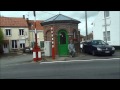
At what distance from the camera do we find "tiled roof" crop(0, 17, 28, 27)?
45.8 m

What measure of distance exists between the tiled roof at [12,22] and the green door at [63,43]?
2694cm

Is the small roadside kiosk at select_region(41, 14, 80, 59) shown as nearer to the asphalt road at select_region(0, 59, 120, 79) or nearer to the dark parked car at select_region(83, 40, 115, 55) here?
the dark parked car at select_region(83, 40, 115, 55)

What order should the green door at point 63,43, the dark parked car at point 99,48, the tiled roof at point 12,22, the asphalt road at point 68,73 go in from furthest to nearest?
the tiled roof at point 12,22, the green door at point 63,43, the dark parked car at point 99,48, the asphalt road at point 68,73

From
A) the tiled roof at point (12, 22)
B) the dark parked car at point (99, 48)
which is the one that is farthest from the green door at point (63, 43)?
the tiled roof at point (12, 22)

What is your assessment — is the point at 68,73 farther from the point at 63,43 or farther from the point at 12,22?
the point at 12,22

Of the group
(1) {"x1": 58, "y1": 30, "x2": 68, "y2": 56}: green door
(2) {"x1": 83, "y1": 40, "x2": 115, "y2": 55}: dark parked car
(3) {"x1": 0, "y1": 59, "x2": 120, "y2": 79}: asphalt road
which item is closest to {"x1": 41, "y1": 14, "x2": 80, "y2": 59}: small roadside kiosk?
(1) {"x1": 58, "y1": 30, "x2": 68, "y2": 56}: green door

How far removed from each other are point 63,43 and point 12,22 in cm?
2882

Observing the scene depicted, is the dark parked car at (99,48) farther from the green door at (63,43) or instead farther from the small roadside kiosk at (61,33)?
the green door at (63,43)

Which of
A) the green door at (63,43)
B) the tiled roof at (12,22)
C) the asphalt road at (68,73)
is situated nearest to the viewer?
the asphalt road at (68,73)

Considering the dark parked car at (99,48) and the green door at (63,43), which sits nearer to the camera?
the dark parked car at (99,48)

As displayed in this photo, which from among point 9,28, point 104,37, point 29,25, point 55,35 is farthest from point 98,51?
point 29,25

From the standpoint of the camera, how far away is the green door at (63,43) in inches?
802

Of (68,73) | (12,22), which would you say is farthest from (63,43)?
(12,22)
